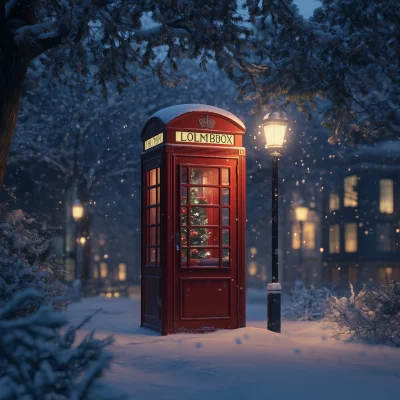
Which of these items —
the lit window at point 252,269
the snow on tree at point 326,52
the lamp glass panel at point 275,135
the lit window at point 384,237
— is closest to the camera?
the snow on tree at point 326,52

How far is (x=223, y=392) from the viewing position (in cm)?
721

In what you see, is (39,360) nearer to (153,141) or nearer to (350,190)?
(153,141)

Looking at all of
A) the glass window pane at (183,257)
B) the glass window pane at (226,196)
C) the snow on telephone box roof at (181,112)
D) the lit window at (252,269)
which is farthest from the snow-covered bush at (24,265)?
the lit window at (252,269)

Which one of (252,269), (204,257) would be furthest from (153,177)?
(252,269)

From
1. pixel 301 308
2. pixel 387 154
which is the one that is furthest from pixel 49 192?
pixel 301 308

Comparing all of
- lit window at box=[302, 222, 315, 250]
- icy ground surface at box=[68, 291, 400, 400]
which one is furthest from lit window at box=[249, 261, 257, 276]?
icy ground surface at box=[68, 291, 400, 400]

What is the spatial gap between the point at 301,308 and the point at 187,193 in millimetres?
6242

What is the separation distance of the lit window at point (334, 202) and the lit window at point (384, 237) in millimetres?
3210

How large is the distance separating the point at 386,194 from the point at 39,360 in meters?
36.8

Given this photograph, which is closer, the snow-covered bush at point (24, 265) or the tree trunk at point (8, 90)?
the snow-covered bush at point (24, 265)

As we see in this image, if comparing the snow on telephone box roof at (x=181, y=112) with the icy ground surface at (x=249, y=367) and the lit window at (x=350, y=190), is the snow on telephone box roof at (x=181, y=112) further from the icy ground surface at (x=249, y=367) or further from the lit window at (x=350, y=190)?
the lit window at (x=350, y=190)

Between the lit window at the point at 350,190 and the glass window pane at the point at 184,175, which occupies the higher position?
the lit window at the point at 350,190

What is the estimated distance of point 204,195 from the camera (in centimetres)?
1194

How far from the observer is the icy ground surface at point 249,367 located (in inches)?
288
